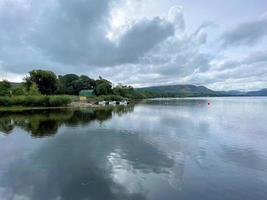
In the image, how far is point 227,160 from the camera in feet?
46.5

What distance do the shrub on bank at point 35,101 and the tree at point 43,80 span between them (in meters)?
18.1

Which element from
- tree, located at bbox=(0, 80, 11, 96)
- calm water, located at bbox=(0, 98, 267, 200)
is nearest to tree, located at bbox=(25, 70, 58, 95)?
tree, located at bbox=(0, 80, 11, 96)

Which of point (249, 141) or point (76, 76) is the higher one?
point (76, 76)

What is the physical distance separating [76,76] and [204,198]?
117 meters

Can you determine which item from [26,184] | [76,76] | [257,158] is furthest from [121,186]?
[76,76]

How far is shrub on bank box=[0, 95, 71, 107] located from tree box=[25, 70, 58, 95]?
18.1 metres

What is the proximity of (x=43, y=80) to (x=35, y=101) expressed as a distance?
68.4 ft

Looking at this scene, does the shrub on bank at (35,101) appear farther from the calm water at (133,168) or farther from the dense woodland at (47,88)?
the calm water at (133,168)

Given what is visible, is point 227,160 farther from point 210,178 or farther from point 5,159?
point 5,159

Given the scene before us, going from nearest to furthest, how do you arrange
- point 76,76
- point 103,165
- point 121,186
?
point 121,186, point 103,165, point 76,76

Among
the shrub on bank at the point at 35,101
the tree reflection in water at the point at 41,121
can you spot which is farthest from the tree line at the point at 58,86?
the tree reflection in water at the point at 41,121

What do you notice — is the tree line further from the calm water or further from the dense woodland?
the calm water

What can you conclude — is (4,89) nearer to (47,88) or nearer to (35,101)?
(35,101)

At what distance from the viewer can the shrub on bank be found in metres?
55.7
